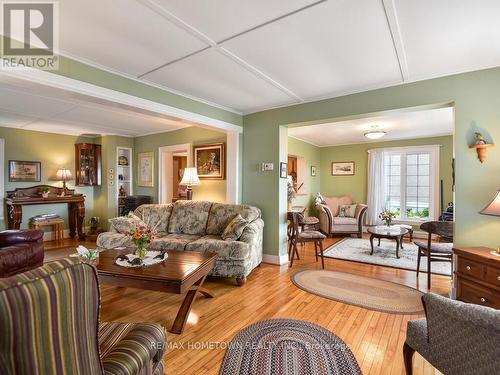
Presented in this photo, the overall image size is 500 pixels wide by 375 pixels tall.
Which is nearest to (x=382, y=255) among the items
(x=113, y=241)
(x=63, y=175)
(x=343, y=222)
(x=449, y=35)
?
(x=343, y=222)

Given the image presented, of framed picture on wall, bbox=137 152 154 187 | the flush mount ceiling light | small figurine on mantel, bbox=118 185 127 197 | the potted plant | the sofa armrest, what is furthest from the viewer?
small figurine on mantel, bbox=118 185 127 197

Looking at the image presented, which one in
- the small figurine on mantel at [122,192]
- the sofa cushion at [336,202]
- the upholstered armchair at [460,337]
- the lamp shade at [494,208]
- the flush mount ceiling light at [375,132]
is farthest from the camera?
the sofa cushion at [336,202]

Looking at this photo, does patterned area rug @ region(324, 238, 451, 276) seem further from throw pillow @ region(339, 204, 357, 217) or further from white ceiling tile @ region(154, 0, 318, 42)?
white ceiling tile @ region(154, 0, 318, 42)

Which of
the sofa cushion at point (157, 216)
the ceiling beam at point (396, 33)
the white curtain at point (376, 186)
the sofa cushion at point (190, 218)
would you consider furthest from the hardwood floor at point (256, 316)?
the white curtain at point (376, 186)

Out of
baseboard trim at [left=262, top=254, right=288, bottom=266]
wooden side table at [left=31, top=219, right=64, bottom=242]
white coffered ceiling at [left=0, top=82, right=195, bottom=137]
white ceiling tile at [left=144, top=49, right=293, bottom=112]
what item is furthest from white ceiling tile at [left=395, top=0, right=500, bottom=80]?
wooden side table at [left=31, top=219, right=64, bottom=242]

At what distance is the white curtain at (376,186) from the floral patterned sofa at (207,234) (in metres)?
4.11

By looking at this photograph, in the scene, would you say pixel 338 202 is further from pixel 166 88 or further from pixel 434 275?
pixel 166 88

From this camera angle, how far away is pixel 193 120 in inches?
142

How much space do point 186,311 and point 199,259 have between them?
51 cm

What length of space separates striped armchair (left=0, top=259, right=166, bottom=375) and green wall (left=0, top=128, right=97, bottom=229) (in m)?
5.97

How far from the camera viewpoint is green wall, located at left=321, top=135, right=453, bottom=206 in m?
5.90

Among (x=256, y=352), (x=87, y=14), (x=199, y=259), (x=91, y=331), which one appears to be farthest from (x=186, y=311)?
(x=87, y=14)

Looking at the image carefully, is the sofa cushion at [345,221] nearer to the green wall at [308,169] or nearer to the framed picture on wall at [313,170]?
the green wall at [308,169]

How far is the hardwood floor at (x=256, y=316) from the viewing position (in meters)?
1.83
